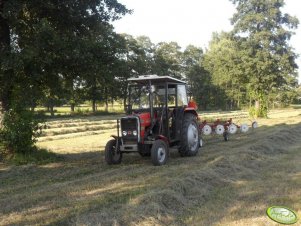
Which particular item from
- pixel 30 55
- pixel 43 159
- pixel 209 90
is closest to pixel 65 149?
pixel 43 159

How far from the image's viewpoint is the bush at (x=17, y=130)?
11.9 metres

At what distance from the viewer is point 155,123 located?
471 inches

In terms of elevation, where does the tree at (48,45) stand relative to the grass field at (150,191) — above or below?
above

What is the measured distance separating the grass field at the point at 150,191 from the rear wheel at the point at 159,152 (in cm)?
30

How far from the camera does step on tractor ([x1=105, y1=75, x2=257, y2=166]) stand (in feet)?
37.4

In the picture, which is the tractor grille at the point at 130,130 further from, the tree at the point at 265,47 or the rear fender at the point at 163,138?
the tree at the point at 265,47

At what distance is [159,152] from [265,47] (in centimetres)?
2872

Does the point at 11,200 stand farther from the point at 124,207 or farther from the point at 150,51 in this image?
the point at 150,51

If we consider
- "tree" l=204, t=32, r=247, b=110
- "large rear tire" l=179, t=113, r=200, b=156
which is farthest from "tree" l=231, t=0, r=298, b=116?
"large rear tire" l=179, t=113, r=200, b=156

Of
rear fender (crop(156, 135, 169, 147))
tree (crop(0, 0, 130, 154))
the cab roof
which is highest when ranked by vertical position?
tree (crop(0, 0, 130, 154))

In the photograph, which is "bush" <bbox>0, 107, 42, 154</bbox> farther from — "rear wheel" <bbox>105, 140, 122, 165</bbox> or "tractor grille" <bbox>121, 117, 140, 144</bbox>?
"tractor grille" <bbox>121, 117, 140, 144</bbox>

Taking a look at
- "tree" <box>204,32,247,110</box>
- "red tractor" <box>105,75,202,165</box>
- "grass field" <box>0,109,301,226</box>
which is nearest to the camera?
"grass field" <box>0,109,301,226</box>

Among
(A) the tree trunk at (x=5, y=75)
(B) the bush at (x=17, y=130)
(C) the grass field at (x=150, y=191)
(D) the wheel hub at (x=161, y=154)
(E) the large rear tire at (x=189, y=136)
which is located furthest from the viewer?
(E) the large rear tire at (x=189, y=136)

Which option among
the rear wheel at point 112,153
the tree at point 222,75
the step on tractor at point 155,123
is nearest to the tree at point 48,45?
the step on tractor at point 155,123
